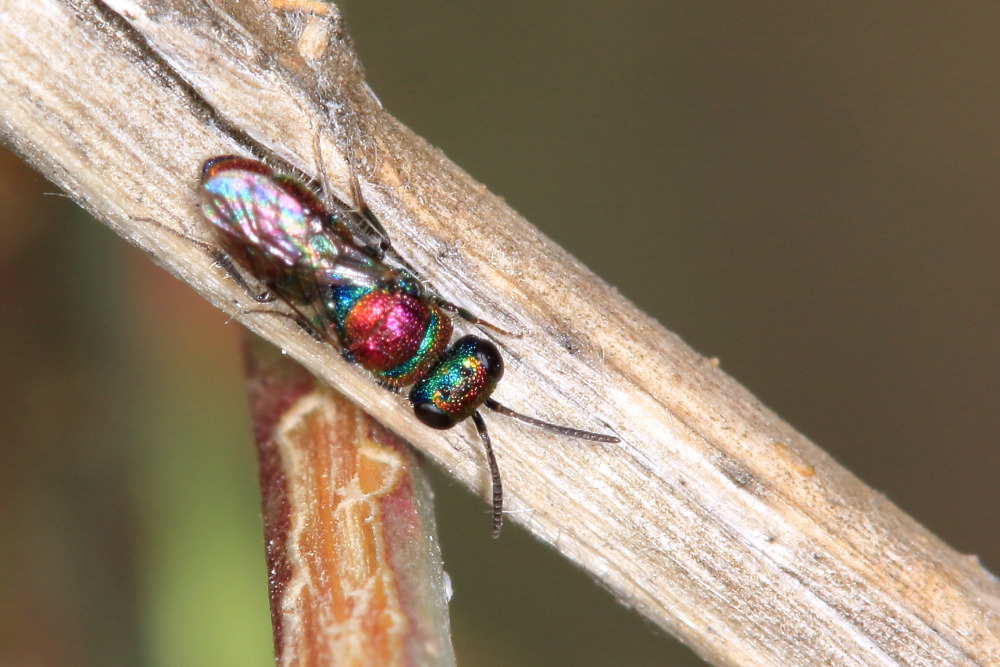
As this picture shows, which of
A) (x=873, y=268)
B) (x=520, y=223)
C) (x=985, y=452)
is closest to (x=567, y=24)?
(x=873, y=268)

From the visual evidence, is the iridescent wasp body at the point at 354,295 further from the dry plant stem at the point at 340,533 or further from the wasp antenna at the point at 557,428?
the dry plant stem at the point at 340,533

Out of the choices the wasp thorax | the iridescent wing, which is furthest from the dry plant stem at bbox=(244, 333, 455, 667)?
the iridescent wing

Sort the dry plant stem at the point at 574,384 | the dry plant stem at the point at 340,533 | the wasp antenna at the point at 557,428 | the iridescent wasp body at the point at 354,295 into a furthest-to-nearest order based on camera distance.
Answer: the iridescent wasp body at the point at 354,295, the wasp antenna at the point at 557,428, the dry plant stem at the point at 574,384, the dry plant stem at the point at 340,533

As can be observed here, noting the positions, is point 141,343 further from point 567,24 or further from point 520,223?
point 567,24

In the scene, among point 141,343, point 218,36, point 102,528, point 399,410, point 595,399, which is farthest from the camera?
point 141,343

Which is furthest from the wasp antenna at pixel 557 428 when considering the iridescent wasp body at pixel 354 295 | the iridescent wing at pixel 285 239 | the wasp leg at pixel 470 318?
the iridescent wing at pixel 285 239

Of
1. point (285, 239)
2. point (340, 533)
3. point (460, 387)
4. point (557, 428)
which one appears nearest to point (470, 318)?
point (460, 387)
